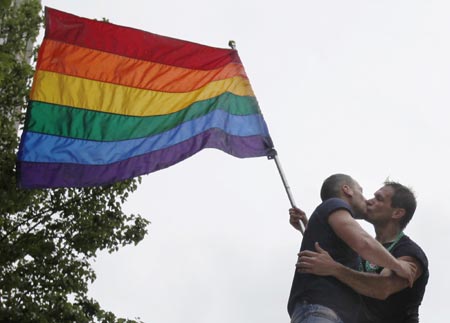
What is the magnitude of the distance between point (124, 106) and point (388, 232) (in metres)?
3.48

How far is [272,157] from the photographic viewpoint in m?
7.94

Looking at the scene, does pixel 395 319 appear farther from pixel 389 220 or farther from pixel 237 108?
pixel 237 108

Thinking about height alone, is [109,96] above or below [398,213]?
above

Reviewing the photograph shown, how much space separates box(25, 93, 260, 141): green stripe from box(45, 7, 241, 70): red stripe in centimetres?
69

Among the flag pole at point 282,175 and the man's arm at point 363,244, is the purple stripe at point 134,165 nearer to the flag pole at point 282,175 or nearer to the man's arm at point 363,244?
the flag pole at point 282,175

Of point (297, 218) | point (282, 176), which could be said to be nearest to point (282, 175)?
point (282, 176)

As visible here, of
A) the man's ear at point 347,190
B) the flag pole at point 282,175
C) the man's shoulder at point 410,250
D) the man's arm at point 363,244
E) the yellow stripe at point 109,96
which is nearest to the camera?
the man's arm at point 363,244

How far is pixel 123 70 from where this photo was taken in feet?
27.8

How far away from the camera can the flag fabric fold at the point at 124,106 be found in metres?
7.65

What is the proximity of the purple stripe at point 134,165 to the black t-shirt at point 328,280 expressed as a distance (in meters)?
2.86

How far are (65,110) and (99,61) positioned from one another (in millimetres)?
724

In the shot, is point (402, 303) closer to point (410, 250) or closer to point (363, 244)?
point (410, 250)

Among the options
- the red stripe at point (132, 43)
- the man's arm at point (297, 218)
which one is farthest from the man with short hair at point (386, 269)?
the red stripe at point (132, 43)

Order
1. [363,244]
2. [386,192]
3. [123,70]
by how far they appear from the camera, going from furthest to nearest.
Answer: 1. [123,70]
2. [386,192]
3. [363,244]
